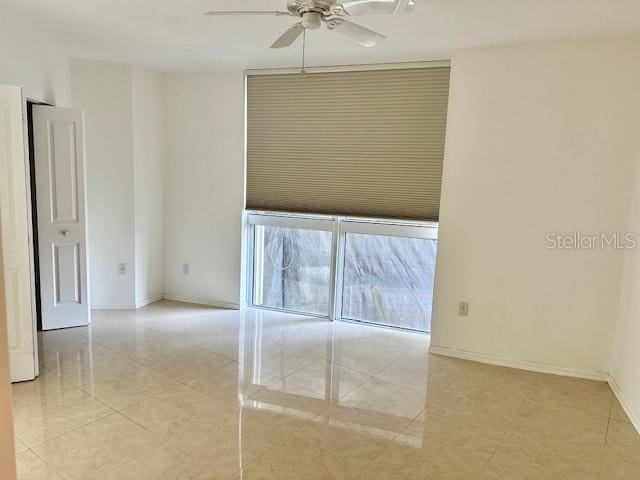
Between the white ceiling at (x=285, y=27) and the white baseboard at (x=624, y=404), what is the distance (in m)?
2.52

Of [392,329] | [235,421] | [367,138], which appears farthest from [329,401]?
[367,138]

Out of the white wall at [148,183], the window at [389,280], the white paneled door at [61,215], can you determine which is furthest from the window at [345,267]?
the white paneled door at [61,215]

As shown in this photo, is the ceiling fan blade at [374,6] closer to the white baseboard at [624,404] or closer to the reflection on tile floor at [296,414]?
the reflection on tile floor at [296,414]

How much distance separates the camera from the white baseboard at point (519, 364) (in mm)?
3566

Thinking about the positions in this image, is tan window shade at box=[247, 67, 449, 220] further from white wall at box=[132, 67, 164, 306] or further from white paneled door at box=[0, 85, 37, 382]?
white paneled door at box=[0, 85, 37, 382]

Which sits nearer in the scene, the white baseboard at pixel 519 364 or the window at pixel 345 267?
the white baseboard at pixel 519 364

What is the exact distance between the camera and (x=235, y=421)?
281 cm

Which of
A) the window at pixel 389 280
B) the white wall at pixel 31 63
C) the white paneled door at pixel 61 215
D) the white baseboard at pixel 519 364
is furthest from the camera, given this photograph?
the window at pixel 389 280

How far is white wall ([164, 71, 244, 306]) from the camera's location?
4852 mm

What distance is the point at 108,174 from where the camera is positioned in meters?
4.70

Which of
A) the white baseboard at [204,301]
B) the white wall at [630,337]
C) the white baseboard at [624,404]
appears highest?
the white wall at [630,337]

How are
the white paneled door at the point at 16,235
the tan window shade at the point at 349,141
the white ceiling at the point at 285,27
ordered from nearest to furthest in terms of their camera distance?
1. the white ceiling at the point at 285,27
2. the white paneled door at the point at 16,235
3. the tan window shade at the point at 349,141

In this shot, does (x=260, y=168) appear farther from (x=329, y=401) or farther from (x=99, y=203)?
(x=329, y=401)

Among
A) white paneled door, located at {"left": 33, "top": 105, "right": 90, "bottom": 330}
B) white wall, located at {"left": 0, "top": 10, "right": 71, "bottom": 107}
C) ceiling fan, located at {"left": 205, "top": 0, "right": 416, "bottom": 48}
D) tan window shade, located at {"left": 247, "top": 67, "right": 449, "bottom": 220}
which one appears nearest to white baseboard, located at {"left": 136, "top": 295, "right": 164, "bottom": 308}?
white paneled door, located at {"left": 33, "top": 105, "right": 90, "bottom": 330}
